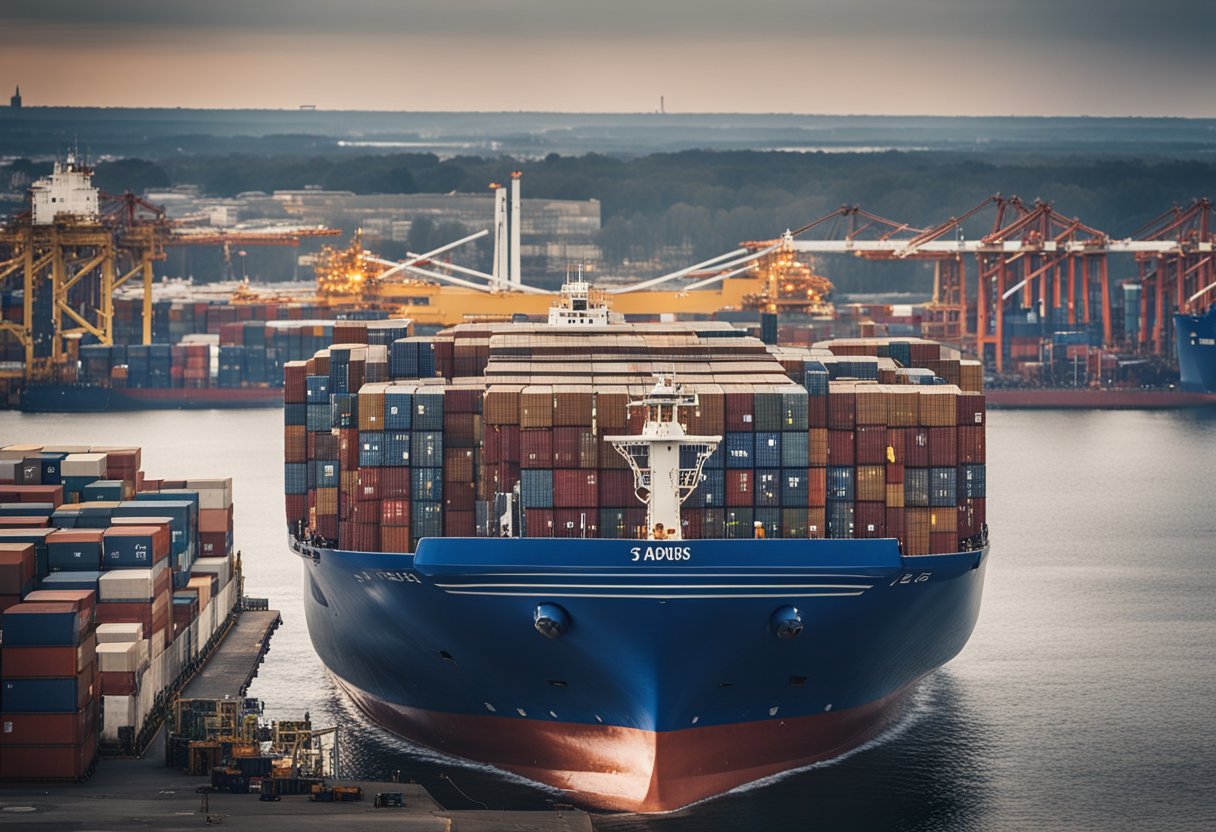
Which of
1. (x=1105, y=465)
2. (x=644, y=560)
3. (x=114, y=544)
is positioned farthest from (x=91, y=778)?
(x=1105, y=465)

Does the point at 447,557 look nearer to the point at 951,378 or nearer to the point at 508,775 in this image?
the point at 508,775

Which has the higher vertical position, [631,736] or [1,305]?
[1,305]

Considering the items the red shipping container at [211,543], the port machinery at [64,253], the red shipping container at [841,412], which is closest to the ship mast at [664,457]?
the red shipping container at [841,412]

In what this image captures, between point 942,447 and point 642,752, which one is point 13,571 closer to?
point 642,752

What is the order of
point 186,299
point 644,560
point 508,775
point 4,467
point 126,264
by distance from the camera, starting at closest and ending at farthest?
point 644,560 < point 508,775 < point 4,467 < point 186,299 < point 126,264

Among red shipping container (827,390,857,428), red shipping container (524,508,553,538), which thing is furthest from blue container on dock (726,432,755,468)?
red shipping container (524,508,553,538)

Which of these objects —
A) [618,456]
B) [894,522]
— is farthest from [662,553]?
[894,522]
